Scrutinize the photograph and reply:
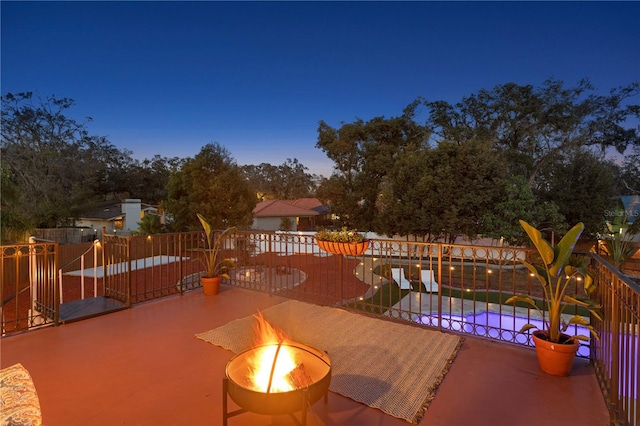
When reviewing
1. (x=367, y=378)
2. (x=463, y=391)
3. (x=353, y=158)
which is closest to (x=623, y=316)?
(x=463, y=391)

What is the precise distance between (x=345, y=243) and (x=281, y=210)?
73.1 feet

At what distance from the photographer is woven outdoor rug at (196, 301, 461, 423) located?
261cm

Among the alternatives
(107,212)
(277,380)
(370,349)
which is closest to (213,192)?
(370,349)

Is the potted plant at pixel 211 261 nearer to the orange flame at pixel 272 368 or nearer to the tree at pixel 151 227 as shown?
the orange flame at pixel 272 368

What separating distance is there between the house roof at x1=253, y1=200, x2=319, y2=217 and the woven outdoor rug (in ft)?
69.1

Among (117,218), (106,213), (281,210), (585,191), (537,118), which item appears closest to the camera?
(585,191)

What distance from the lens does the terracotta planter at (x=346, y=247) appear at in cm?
438

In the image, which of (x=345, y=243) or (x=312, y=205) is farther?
(x=312, y=205)

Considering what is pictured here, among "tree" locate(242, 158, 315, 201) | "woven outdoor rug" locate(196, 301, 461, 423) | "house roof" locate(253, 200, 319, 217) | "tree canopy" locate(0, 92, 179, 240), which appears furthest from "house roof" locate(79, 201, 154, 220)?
"woven outdoor rug" locate(196, 301, 461, 423)

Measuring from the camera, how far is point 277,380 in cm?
204

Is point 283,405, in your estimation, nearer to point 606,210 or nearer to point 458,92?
point 606,210

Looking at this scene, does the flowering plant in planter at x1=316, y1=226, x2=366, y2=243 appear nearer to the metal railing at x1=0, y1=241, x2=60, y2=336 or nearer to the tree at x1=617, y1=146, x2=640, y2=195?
the metal railing at x1=0, y1=241, x2=60, y2=336

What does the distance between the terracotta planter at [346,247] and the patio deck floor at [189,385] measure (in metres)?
1.62

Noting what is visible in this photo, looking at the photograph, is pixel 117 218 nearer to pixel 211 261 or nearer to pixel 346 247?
pixel 211 261
